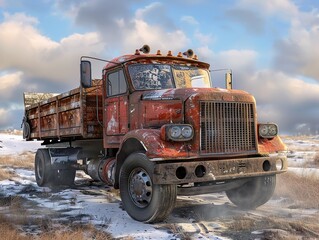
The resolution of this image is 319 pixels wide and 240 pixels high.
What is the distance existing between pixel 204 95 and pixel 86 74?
2.34m

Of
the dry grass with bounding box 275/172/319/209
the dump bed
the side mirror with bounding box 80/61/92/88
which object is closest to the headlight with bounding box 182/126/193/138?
the side mirror with bounding box 80/61/92/88

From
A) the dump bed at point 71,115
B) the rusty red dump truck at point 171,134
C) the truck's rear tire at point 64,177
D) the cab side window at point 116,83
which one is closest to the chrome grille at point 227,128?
the rusty red dump truck at point 171,134

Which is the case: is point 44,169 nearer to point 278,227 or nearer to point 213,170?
point 213,170

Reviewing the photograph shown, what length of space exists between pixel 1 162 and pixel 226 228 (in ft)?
43.2

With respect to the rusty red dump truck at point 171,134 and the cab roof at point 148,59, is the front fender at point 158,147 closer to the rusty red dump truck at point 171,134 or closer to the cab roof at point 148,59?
the rusty red dump truck at point 171,134

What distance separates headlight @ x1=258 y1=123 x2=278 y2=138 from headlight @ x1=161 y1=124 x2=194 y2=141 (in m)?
1.53

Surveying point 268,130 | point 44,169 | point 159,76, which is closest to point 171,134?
point 159,76

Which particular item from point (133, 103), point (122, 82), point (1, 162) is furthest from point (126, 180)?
point (1, 162)

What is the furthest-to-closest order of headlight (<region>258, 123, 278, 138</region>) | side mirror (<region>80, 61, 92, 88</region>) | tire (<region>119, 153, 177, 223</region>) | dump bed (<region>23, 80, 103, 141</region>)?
dump bed (<region>23, 80, 103, 141</region>) → side mirror (<region>80, 61, 92, 88</region>) → headlight (<region>258, 123, 278, 138</region>) → tire (<region>119, 153, 177, 223</region>)

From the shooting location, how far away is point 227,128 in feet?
→ 20.6

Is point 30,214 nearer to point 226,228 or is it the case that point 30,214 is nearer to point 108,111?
point 108,111

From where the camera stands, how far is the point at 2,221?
5.90 meters

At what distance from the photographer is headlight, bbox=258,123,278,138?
678 cm

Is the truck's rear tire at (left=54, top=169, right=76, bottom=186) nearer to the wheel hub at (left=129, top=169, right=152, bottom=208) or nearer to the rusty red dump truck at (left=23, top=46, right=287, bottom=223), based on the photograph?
the rusty red dump truck at (left=23, top=46, right=287, bottom=223)
